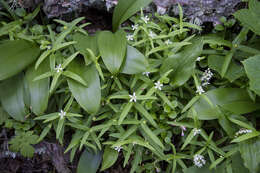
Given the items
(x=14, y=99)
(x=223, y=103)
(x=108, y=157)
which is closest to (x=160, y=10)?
(x=223, y=103)

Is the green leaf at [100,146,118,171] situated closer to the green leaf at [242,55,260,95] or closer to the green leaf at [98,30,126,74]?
the green leaf at [98,30,126,74]

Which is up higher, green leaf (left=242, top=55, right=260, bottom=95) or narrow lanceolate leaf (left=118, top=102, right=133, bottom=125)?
green leaf (left=242, top=55, right=260, bottom=95)

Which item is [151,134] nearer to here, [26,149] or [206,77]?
[206,77]

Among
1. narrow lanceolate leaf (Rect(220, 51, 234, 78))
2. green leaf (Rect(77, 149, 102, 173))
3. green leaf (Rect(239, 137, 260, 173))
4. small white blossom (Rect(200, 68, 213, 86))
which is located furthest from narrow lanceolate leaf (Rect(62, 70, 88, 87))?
green leaf (Rect(239, 137, 260, 173))

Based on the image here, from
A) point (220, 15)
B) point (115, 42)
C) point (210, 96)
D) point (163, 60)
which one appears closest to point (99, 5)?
point (115, 42)

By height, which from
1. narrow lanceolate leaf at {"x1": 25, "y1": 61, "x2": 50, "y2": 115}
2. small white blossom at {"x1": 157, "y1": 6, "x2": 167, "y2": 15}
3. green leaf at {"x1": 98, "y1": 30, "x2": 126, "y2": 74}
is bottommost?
narrow lanceolate leaf at {"x1": 25, "y1": 61, "x2": 50, "y2": 115}
